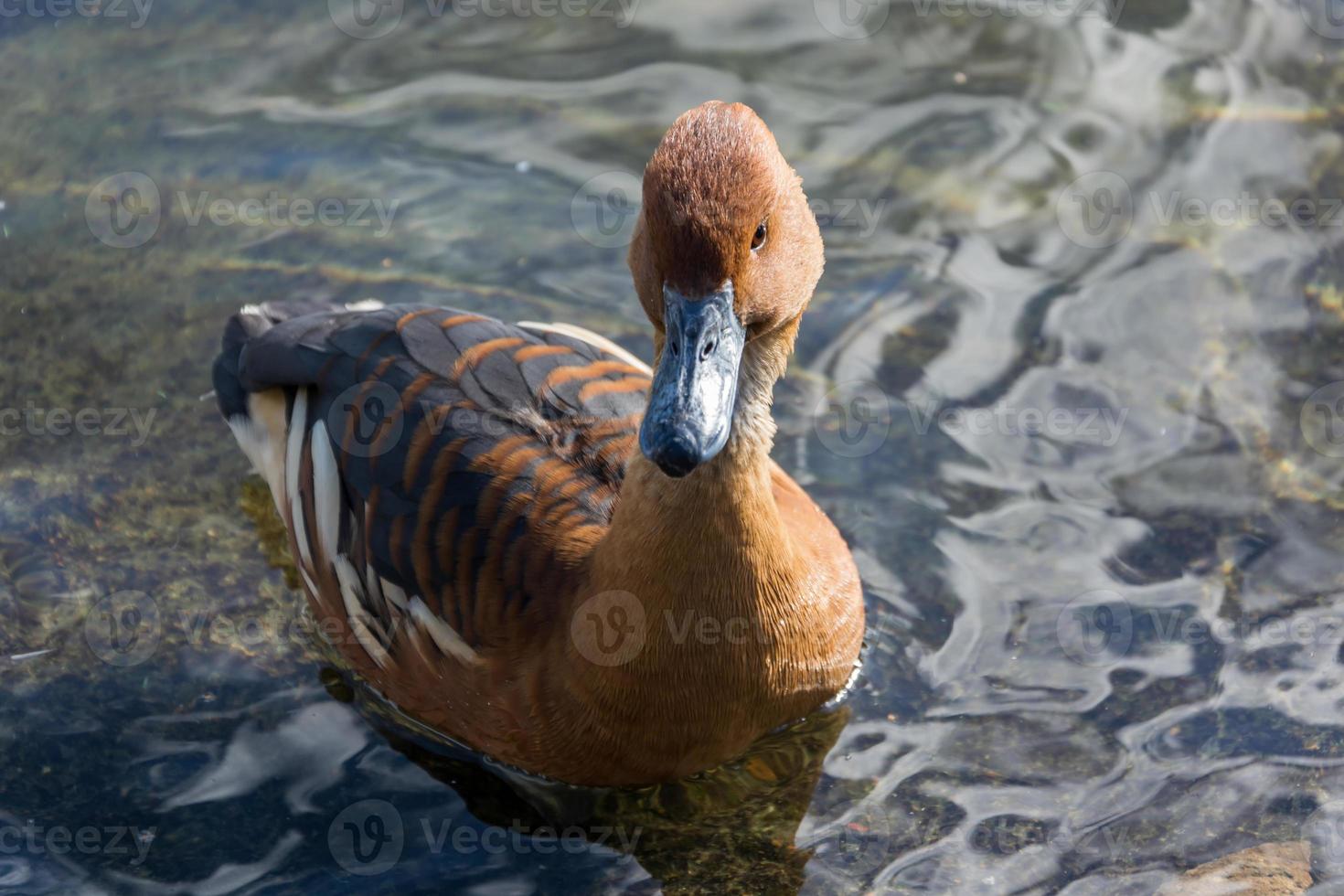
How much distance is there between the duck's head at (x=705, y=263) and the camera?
141 inches

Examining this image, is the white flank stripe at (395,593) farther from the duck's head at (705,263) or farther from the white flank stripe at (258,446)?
the duck's head at (705,263)

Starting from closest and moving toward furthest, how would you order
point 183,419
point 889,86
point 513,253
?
1. point 183,419
2. point 513,253
3. point 889,86

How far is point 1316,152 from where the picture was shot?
22.0ft

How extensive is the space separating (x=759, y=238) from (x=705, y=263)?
239 millimetres

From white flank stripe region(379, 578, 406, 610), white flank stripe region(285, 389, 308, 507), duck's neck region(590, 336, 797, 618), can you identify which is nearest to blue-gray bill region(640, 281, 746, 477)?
duck's neck region(590, 336, 797, 618)

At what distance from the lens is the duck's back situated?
440cm

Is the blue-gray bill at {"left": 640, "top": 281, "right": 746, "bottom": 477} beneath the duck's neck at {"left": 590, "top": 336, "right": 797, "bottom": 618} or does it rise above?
above

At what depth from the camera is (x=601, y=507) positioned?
14.5 ft

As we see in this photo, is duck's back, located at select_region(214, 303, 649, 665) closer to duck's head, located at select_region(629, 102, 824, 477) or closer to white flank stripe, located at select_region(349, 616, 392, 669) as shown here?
white flank stripe, located at select_region(349, 616, 392, 669)

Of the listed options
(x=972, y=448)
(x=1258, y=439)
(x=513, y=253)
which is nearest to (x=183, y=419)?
(x=513, y=253)

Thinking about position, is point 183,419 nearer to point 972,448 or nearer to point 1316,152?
point 972,448

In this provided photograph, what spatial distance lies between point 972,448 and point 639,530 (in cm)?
198

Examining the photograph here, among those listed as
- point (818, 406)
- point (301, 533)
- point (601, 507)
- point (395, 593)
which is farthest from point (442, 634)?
point (818, 406)

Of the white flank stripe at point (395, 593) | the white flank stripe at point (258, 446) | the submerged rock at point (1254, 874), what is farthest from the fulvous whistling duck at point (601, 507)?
the submerged rock at point (1254, 874)
